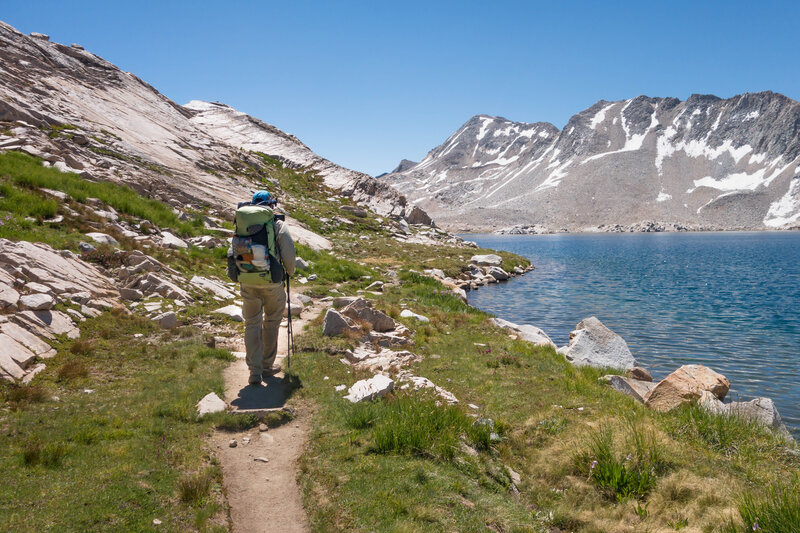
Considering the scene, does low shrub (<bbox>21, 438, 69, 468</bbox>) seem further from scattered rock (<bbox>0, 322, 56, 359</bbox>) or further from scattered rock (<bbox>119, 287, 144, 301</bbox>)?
scattered rock (<bbox>119, 287, 144, 301</bbox>)

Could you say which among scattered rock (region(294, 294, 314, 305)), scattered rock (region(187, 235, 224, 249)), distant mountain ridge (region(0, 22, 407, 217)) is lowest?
scattered rock (region(294, 294, 314, 305))

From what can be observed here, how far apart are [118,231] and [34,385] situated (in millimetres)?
11616

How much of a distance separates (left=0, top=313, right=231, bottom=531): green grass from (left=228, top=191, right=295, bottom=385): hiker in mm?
1177

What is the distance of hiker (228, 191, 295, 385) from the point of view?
916cm

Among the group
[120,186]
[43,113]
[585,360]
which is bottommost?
[585,360]

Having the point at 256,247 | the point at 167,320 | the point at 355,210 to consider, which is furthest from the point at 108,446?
the point at 355,210

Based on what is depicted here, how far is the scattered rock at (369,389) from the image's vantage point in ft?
29.6

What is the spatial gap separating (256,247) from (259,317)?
5.89ft

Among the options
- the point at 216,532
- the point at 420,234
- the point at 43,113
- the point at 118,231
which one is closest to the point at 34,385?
the point at 216,532

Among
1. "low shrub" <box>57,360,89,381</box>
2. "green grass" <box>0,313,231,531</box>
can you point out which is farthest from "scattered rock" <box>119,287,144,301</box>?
"low shrub" <box>57,360,89,381</box>

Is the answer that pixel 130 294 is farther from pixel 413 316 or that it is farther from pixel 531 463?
pixel 531 463

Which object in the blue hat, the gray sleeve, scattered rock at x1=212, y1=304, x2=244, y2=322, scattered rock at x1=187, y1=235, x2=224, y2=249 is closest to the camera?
the gray sleeve

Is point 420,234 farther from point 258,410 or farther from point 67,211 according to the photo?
point 258,410

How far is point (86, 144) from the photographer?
3114 cm
